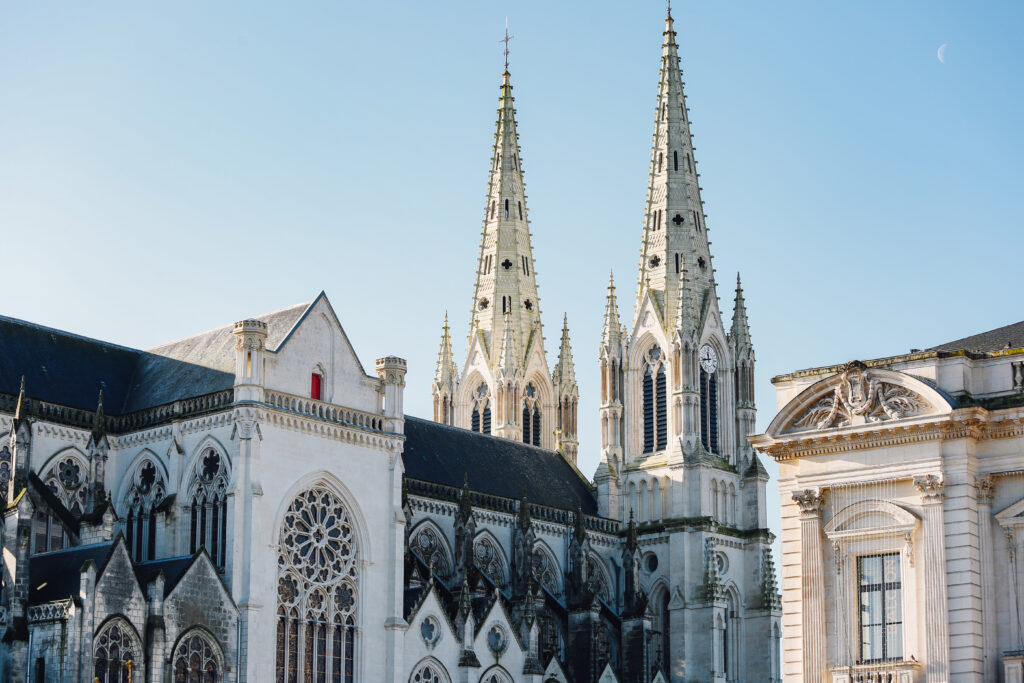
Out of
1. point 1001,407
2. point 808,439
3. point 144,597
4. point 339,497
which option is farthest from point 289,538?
point 1001,407

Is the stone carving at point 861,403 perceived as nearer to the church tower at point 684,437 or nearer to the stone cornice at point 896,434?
the stone cornice at point 896,434

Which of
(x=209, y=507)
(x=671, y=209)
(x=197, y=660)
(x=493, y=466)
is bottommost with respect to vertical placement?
(x=197, y=660)

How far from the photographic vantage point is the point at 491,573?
63594mm

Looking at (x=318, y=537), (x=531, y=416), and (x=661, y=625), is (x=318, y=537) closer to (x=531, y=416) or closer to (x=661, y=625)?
(x=661, y=625)

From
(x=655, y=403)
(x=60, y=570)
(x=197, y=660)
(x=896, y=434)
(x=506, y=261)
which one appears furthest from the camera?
(x=506, y=261)

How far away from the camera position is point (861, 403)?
33438 mm

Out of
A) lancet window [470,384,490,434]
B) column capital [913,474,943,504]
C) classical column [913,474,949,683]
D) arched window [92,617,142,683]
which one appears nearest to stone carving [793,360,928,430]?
column capital [913,474,943,504]

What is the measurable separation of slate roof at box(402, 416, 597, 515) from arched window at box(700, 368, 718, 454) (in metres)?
5.76

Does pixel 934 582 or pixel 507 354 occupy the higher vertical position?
pixel 507 354

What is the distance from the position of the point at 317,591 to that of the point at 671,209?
31511mm

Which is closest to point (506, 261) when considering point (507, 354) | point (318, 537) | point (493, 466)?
point (507, 354)

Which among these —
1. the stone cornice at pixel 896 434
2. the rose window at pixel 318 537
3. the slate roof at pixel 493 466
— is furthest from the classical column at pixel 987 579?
the slate roof at pixel 493 466

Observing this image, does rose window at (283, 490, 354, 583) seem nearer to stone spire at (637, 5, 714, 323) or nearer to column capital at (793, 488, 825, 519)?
column capital at (793, 488, 825, 519)

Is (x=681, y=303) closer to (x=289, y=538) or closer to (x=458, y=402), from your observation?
(x=458, y=402)
